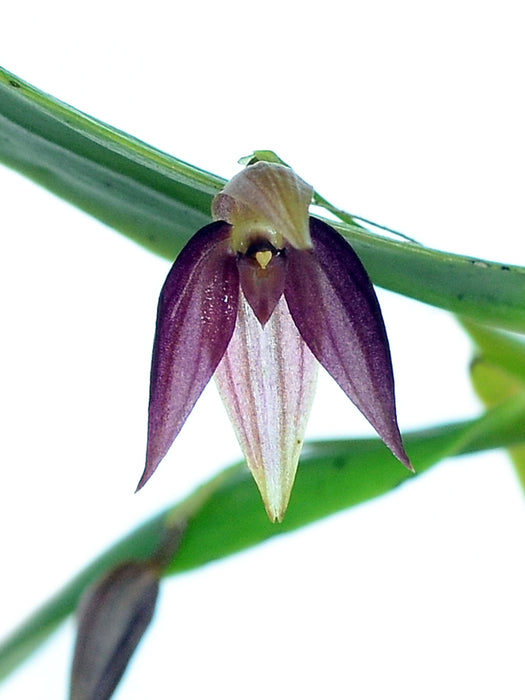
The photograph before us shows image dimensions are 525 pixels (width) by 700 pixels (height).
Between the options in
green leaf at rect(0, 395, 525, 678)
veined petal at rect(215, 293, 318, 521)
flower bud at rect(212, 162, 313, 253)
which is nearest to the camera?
flower bud at rect(212, 162, 313, 253)

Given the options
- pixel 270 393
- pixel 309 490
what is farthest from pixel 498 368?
pixel 270 393

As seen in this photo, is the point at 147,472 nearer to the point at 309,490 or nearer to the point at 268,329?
the point at 268,329

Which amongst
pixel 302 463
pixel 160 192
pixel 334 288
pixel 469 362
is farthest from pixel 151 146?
pixel 469 362

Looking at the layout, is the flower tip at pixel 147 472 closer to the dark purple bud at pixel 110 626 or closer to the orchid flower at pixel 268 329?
the orchid flower at pixel 268 329

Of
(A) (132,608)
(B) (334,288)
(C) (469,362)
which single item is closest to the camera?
(B) (334,288)

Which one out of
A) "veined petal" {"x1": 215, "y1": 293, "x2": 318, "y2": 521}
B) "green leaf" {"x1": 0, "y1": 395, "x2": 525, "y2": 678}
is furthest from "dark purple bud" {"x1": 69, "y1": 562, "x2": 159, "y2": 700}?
"veined petal" {"x1": 215, "y1": 293, "x2": 318, "y2": 521}

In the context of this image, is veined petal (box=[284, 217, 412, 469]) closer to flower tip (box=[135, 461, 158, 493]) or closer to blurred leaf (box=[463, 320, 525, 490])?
flower tip (box=[135, 461, 158, 493])

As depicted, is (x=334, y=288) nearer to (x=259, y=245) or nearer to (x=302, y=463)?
(x=259, y=245)
